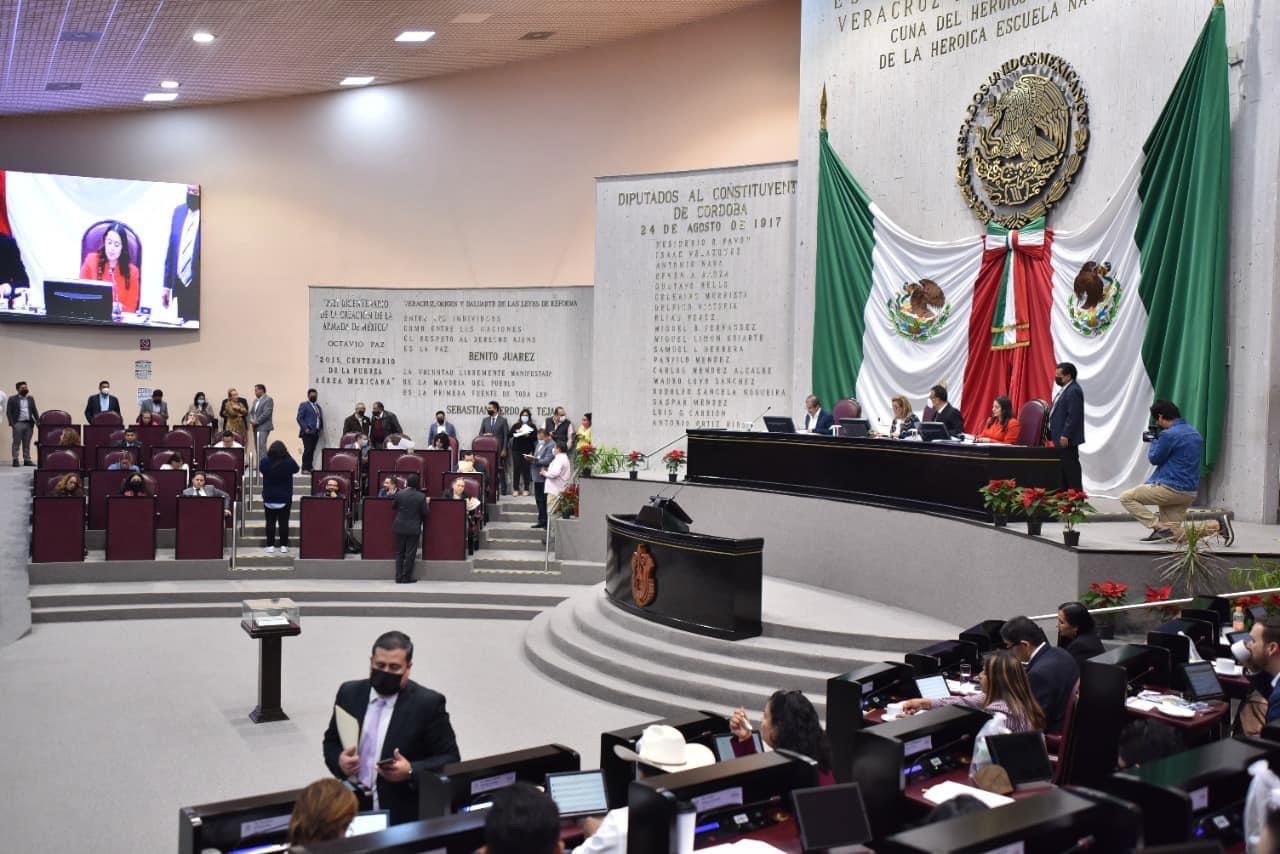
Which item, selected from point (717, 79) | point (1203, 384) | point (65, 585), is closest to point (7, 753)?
point (65, 585)

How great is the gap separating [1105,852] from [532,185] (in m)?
19.1

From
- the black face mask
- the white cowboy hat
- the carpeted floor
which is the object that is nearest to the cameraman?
the carpeted floor

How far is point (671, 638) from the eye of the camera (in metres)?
9.55

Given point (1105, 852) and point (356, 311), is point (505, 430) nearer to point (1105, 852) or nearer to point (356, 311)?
point (356, 311)

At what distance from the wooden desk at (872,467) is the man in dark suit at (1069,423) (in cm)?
25

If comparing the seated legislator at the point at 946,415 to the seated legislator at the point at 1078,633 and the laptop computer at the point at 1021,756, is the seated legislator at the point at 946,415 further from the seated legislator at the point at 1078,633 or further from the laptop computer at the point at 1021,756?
the laptop computer at the point at 1021,756

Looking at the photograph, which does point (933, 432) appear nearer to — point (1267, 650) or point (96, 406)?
point (1267, 650)

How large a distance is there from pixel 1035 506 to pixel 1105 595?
1.07 meters

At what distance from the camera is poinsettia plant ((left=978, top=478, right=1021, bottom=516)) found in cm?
920

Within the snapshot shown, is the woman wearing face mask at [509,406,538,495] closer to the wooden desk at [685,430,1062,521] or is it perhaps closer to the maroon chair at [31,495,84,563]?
the wooden desk at [685,430,1062,521]

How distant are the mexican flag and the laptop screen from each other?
222 inches

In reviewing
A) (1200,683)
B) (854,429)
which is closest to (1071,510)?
(1200,683)

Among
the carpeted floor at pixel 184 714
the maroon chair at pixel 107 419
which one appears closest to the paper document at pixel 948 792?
the carpeted floor at pixel 184 714

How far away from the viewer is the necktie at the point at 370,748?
15.5ft
